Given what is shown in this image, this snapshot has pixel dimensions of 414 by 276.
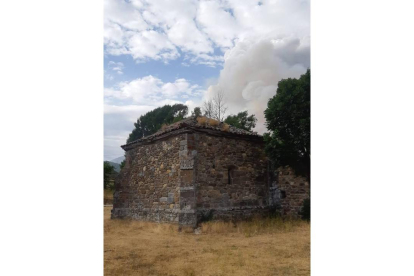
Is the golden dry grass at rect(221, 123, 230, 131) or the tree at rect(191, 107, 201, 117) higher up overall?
the tree at rect(191, 107, 201, 117)

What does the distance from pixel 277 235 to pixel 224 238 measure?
4.99 feet

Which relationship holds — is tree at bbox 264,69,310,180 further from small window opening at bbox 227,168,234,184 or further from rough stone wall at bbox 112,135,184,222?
rough stone wall at bbox 112,135,184,222

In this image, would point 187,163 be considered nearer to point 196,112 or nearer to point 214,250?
point 196,112

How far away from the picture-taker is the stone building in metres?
10.3

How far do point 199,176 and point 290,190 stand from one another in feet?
12.9

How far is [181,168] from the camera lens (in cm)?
1027

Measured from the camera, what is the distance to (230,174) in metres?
11.5

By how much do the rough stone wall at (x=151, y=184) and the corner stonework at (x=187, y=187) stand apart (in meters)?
0.42

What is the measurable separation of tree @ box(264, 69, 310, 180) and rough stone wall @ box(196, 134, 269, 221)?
135 cm

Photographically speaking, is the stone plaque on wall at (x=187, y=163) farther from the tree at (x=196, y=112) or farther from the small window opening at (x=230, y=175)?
the small window opening at (x=230, y=175)

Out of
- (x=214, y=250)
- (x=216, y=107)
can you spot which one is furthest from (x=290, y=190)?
(x=214, y=250)

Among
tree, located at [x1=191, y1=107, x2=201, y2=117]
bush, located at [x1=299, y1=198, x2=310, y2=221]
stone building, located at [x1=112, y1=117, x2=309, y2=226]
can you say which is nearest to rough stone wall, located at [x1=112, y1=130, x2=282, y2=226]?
stone building, located at [x1=112, y1=117, x2=309, y2=226]
